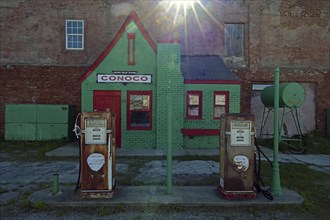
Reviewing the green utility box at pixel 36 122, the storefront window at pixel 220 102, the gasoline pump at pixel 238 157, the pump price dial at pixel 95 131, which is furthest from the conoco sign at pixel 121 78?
the gasoline pump at pixel 238 157

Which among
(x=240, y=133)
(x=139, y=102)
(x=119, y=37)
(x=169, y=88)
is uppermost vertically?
(x=119, y=37)

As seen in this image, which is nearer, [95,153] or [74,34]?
[95,153]

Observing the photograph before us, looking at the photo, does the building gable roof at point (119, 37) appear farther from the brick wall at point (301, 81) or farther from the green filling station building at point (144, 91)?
the brick wall at point (301, 81)

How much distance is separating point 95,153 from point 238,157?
284cm

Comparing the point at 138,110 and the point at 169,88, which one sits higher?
the point at 169,88

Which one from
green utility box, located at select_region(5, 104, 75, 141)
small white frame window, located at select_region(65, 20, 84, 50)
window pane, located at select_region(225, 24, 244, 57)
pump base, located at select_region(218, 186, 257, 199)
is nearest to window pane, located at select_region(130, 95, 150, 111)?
green utility box, located at select_region(5, 104, 75, 141)

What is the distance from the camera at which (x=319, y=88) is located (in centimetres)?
1742

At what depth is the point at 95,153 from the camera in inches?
208

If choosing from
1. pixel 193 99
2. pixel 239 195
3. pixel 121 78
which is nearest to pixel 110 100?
pixel 121 78

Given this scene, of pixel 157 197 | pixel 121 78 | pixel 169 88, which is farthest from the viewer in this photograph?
pixel 121 78

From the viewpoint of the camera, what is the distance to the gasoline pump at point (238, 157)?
5.35 m

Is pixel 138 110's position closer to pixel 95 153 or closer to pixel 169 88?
pixel 169 88

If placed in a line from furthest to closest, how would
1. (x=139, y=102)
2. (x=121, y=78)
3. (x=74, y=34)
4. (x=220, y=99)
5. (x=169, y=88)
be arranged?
(x=74, y=34), (x=220, y=99), (x=139, y=102), (x=121, y=78), (x=169, y=88)

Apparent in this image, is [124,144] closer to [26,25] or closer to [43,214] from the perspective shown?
[43,214]
